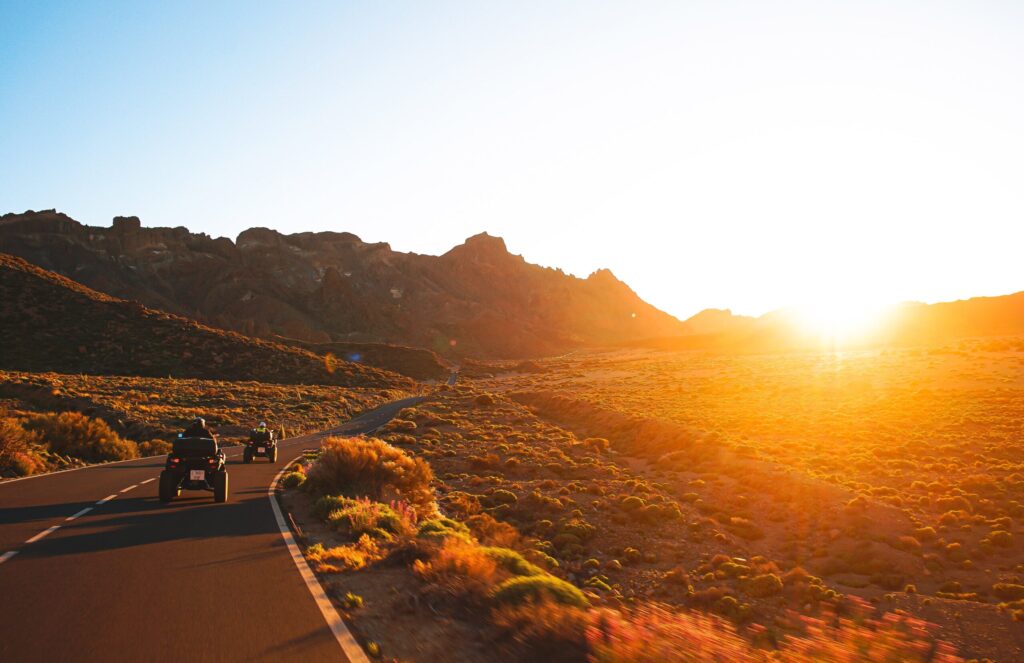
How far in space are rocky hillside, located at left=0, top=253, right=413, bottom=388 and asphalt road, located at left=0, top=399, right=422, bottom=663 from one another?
5608cm

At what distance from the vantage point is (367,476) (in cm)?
1762

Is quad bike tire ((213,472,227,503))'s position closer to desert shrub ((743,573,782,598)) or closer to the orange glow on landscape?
desert shrub ((743,573,782,598))

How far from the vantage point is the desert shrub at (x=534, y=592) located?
6.71 meters

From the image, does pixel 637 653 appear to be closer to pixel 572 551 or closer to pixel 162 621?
pixel 162 621

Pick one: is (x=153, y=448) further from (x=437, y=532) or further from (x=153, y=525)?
(x=437, y=532)

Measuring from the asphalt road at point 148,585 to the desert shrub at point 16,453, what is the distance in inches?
187

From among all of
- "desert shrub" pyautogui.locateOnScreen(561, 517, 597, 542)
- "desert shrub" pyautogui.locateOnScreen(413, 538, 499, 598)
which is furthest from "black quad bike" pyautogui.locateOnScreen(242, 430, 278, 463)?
"desert shrub" pyautogui.locateOnScreen(413, 538, 499, 598)

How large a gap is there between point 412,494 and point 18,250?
530 ft

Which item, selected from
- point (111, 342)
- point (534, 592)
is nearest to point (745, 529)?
point (534, 592)

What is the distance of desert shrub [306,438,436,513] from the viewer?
1681 cm

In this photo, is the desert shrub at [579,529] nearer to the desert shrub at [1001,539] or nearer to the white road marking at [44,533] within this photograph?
the desert shrub at [1001,539]

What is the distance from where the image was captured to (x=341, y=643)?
584 centimetres

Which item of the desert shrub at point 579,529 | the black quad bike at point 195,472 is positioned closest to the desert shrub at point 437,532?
the black quad bike at point 195,472

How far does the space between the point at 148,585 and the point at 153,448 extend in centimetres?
2573
